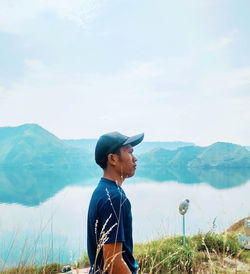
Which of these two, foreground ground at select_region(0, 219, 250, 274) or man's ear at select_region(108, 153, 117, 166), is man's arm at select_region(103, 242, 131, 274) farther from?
foreground ground at select_region(0, 219, 250, 274)

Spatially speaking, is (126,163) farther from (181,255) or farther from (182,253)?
(182,253)

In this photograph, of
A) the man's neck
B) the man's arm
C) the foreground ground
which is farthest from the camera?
the foreground ground

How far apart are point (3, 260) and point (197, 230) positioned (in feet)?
15.0

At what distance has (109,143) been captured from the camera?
231 cm

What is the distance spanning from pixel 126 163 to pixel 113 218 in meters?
0.41

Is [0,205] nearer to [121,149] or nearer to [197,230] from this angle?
[121,149]

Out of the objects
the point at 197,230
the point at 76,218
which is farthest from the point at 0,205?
the point at 76,218

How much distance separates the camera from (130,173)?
2.28 m

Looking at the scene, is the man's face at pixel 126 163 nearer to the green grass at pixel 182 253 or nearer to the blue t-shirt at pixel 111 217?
the blue t-shirt at pixel 111 217

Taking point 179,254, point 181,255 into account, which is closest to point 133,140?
point 181,255

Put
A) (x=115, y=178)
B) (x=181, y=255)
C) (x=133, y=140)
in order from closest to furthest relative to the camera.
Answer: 1. (x=115, y=178)
2. (x=133, y=140)
3. (x=181, y=255)

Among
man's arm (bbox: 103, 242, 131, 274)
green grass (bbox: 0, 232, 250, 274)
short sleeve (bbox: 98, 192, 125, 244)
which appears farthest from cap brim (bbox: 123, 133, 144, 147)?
green grass (bbox: 0, 232, 250, 274)

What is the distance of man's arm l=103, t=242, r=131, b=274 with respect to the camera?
1951mm

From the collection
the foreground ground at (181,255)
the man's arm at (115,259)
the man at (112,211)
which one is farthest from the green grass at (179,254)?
the man's arm at (115,259)
